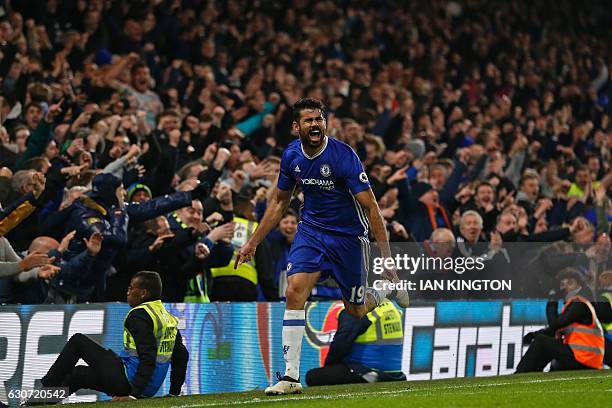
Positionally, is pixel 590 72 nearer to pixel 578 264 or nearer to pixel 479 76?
pixel 479 76

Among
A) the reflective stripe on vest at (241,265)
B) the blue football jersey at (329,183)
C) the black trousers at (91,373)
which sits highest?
the blue football jersey at (329,183)

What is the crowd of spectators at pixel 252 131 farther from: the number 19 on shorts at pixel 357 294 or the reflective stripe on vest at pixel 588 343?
the number 19 on shorts at pixel 357 294

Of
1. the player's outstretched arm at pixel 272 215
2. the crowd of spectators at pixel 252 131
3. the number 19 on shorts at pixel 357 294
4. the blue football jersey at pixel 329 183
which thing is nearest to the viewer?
the blue football jersey at pixel 329 183

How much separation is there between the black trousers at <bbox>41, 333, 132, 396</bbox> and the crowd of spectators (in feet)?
2.26

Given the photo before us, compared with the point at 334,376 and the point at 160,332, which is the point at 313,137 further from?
the point at 334,376

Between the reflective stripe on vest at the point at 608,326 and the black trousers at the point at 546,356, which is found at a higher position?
the reflective stripe on vest at the point at 608,326

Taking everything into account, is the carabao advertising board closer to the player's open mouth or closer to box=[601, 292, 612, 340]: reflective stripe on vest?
box=[601, 292, 612, 340]: reflective stripe on vest

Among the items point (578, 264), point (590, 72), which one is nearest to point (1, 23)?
point (578, 264)

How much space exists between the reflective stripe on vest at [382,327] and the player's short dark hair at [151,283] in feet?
7.08

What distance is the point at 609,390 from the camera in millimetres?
8531

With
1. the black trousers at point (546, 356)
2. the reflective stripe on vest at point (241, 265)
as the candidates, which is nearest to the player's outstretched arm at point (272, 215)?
the reflective stripe on vest at point (241, 265)

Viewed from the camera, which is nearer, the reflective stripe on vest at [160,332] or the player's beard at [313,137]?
the player's beard at [313,137]

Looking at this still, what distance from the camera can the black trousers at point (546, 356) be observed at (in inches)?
444

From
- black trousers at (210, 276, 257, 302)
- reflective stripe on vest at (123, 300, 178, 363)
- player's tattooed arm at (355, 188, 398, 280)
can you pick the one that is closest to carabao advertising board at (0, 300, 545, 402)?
reflective stripe on vest at (123, 300, 178, 363)
